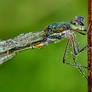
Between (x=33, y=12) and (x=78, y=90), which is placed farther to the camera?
(x=78, y=90)

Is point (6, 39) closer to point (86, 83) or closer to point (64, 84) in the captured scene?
point (64, 84)

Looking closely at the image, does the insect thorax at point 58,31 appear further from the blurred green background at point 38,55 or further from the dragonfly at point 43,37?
the blurred green background at point 38,55

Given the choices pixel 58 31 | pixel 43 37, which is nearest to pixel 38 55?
pixel 43 37

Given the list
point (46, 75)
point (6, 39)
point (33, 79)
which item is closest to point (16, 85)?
point (33, 79)

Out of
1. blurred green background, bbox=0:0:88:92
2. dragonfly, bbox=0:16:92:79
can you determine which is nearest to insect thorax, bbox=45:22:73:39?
dragonfly, bbox=0:16:92:79

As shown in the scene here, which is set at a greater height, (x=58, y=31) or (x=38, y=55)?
(x=58, y=31)

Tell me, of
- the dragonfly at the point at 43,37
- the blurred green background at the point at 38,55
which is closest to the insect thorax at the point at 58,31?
the dragonfly at the point at 43,37

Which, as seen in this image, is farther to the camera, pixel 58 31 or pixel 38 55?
pixel 38 55

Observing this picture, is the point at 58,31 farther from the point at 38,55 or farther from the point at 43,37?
the point at 38,55

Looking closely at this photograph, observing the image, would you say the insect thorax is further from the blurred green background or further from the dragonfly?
the blurred green background
